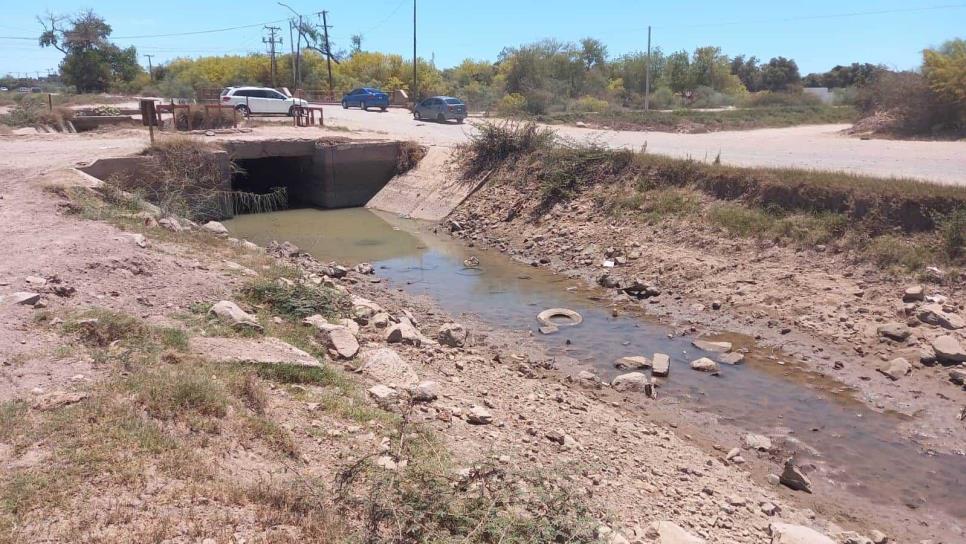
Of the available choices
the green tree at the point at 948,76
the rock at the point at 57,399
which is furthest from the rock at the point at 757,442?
the green tree at the point at 948,76

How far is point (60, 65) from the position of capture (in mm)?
67812

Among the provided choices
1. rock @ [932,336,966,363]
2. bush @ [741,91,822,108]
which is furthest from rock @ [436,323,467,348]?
bush @ [741,91,822,108]

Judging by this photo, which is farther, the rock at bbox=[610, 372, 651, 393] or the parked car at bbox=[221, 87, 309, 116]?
the parked car at bbox=[221, 87, 309, 116]

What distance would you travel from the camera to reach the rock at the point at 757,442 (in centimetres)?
747

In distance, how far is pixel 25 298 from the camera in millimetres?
7133

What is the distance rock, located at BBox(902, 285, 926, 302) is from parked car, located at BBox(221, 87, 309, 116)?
29.9 metres

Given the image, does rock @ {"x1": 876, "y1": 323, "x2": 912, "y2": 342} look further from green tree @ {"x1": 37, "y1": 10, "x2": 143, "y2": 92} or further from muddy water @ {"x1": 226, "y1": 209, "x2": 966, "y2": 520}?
green tree @ {"x1": 37, "y1": 10, "x2": 143, "y2": 92}

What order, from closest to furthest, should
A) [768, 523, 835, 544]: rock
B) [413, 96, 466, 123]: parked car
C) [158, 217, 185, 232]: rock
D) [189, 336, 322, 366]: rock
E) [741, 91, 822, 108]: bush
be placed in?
[768, 523, 835, 544]: rock → [189, 336, 322, 366]: rock → [158, 217, 185, 232]: rock → [413, 96, 466, 123]: parked car → [741, 91, 822, 108]: bush

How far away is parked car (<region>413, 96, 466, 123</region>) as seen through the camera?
3738 centimetres

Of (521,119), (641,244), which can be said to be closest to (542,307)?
(641,244)

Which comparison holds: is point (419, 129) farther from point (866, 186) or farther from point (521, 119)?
point (866, 186)

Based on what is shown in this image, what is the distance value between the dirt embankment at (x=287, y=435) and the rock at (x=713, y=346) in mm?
2487

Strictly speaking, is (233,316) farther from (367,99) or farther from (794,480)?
(367,99)

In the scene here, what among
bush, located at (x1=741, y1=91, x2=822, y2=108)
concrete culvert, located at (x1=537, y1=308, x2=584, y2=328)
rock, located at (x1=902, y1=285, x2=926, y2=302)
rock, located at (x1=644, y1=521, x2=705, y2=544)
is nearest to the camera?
rock, located at (x1=644, y1=521, x2=705, y2=544)
